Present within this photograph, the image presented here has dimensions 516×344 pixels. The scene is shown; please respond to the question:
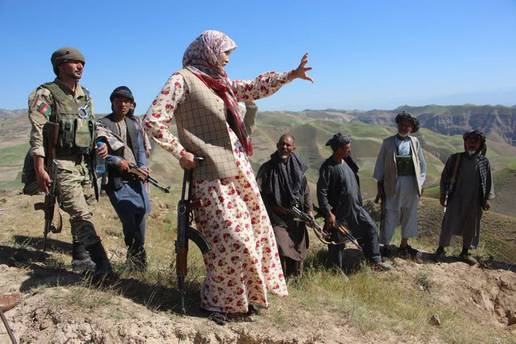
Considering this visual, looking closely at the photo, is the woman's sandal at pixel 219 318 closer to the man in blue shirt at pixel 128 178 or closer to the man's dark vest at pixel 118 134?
the man in blue shirt at pixel 128 178

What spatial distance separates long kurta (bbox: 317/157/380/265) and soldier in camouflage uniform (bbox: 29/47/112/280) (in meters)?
2.69

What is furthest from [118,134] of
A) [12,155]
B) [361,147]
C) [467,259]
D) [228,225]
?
[361,147]

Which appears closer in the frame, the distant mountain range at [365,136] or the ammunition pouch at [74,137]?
the ammunition pouch at [74,137]

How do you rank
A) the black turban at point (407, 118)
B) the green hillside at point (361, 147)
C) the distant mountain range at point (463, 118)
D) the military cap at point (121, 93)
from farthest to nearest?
the distant mountain range at point (463, 118) < the green hillside at point (361, 147) < the black turban at point (407, 118) < the military cap at point (121, 93)

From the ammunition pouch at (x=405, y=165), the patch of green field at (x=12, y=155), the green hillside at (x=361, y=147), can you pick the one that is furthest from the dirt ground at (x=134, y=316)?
the green hillside at (x=361, y=147)

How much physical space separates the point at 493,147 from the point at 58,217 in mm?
78359

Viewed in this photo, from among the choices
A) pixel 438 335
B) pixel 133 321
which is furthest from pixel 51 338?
pixel 438 335

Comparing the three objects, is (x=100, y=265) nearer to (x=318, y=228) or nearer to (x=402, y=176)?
(x=318, y=228)

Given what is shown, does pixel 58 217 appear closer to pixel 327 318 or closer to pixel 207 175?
pixel 207 175

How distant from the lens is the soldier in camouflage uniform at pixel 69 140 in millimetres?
3516

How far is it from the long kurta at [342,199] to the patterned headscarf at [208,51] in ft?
8.28

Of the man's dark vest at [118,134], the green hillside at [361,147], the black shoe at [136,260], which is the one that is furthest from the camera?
the green hillside at [361,147]

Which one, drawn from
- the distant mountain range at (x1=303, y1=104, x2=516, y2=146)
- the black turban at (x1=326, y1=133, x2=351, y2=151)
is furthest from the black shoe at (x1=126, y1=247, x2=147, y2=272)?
the distant mountain range at (x1=303, y1=104, x2=516, y2=146)

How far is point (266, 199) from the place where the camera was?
15.9 feet
